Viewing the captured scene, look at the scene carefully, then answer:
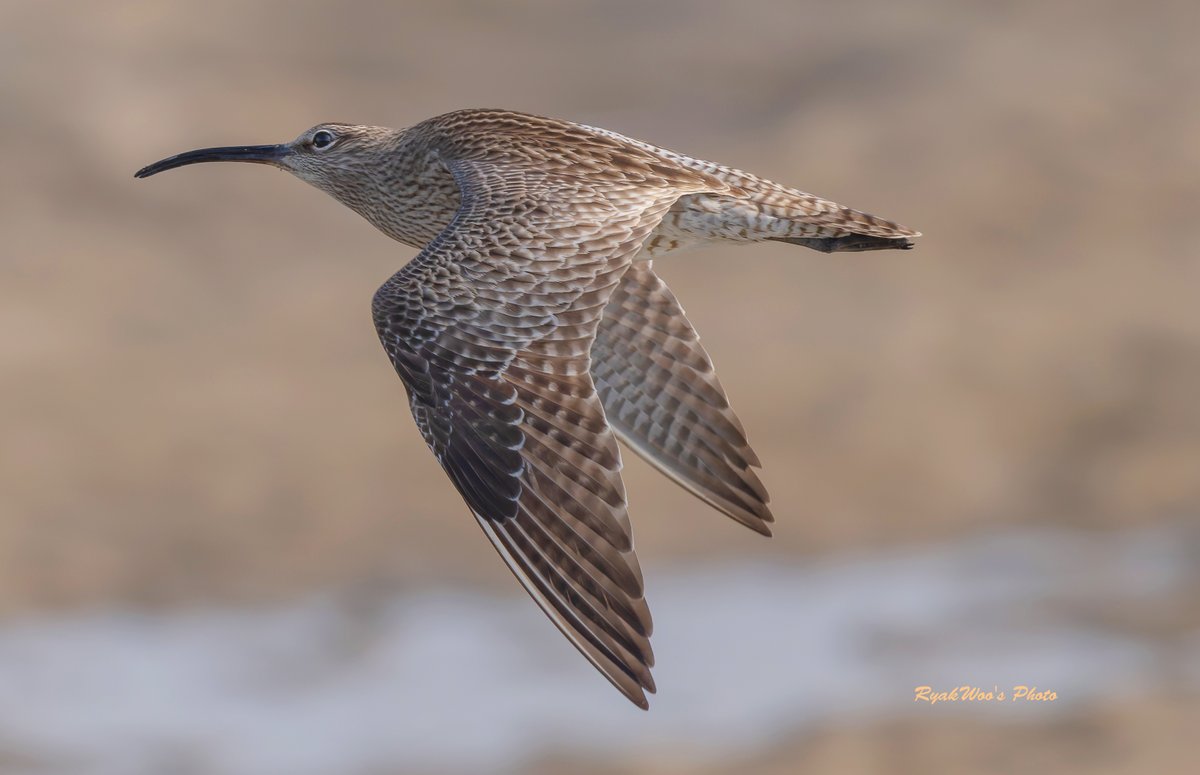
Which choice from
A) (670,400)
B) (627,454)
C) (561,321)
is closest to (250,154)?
(670,400)

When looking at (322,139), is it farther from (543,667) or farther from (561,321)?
(543,667)

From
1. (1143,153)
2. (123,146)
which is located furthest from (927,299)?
(123,146)

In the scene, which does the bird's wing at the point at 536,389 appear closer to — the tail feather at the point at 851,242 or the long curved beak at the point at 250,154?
the tail feather at the point at 851,242

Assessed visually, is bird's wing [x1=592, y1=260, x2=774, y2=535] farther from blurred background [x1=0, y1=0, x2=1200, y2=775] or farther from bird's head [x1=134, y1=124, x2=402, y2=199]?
blurred background [x1=0, y1=0, x2=1200, y2=775]

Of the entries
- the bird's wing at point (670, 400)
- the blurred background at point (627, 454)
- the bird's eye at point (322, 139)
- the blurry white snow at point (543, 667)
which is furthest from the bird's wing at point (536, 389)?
the blurry white snow at point (543, 667)

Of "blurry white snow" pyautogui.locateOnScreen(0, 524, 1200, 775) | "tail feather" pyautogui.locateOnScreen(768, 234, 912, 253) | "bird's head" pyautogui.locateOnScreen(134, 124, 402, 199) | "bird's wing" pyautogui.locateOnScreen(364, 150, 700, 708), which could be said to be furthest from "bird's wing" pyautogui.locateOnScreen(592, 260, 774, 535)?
"blurry white snow" pyautogui.locateOnScreen(0, 524, 1200, 775)

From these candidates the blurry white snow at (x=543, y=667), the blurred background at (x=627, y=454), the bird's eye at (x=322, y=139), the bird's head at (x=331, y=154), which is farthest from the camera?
the blurred background at (x=627, y=454)

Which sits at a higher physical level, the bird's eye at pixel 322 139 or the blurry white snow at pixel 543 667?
the bird's eye at pixel 322 139
